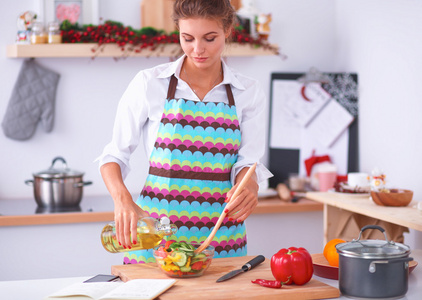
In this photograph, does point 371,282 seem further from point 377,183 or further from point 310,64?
point 310,64

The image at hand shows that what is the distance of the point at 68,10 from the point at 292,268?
96.9 inches

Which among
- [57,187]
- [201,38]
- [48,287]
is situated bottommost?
[48,287]

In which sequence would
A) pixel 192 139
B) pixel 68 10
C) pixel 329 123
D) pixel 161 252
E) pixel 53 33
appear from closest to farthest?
pixel 161 252
pixel 192 139
pixel 53 33
pixel 68 10
pixel 329 123

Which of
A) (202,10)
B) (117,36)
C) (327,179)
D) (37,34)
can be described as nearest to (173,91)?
(202,10)

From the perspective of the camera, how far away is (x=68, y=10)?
11.9ft

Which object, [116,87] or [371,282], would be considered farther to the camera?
[116,87]

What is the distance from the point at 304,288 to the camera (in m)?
1.66

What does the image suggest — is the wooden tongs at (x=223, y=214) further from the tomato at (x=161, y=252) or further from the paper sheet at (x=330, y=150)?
the paper sheet at (x=330, y=150)

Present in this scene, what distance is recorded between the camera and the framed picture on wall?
3609mm

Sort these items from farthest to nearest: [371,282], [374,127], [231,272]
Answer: [374,127] → [231,272] → [371,282]

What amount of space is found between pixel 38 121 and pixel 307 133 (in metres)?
1.61

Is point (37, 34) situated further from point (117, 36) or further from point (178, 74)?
point (178, 74)

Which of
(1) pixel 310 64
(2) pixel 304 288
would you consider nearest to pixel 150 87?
(2) pixel 304 288

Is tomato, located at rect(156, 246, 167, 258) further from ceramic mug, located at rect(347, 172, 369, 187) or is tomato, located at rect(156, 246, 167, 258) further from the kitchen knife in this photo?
ceramic mug, located at rect(347, 172, 369, 187)
